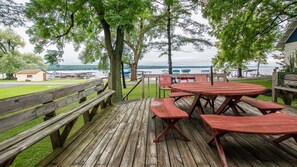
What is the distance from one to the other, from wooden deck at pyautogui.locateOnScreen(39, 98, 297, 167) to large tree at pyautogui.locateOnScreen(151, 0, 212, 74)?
31.9 ft

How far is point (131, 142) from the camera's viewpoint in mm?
2615

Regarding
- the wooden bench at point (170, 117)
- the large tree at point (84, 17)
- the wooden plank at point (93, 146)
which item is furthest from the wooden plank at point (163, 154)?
the large tree at point (84, 17)

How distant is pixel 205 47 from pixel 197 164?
11322mm

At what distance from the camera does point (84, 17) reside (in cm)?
746

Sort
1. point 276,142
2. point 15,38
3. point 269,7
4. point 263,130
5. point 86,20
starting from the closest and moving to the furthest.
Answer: point 263,130, point 276,142, point 86,20, point 269,7, point 15,38

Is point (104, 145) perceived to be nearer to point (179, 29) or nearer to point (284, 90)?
point (284, 90)

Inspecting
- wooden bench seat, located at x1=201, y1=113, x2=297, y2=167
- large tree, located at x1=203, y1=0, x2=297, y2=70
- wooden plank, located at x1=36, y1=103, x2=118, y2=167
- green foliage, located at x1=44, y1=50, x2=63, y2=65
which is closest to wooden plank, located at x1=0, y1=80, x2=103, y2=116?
wooden plank, located at x1=36, y1=103, x2=118, y2=167

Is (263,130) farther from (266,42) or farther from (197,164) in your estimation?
(266,42)

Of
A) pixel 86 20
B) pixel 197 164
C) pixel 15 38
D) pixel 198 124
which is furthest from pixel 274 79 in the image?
pixel 15 38

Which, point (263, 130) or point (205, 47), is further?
point (205, 47)

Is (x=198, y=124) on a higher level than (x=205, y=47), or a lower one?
lower

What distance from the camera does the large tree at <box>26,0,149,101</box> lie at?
5.90 m

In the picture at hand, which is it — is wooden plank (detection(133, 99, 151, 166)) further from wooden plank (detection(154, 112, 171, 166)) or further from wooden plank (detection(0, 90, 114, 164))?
wooden plank (detection(0, 90, 114, 164))

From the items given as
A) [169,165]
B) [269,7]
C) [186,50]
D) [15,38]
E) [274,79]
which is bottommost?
[169,165]
